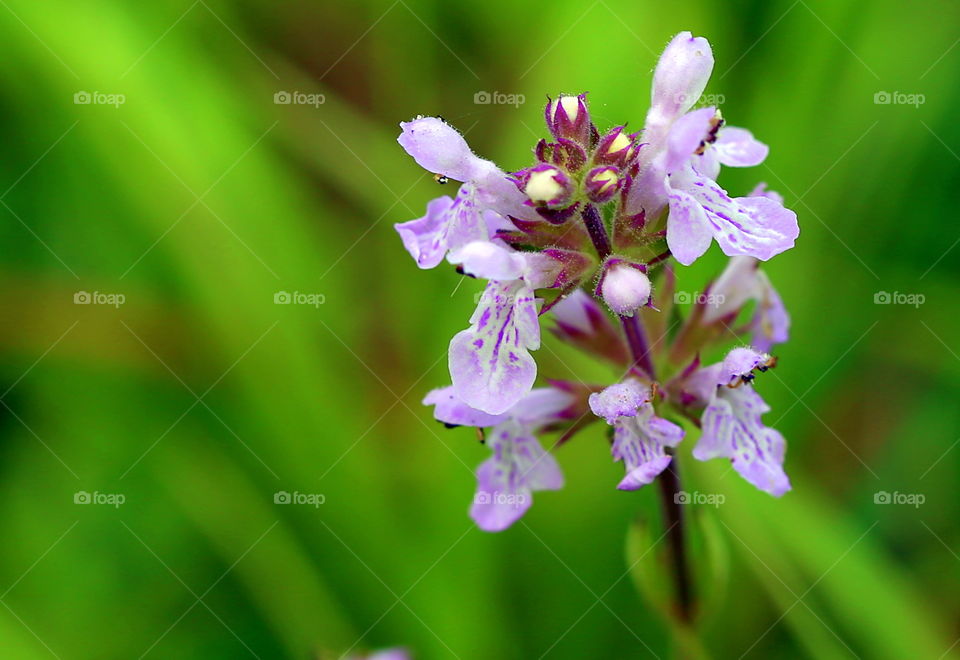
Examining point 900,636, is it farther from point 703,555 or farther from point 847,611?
point 703,555

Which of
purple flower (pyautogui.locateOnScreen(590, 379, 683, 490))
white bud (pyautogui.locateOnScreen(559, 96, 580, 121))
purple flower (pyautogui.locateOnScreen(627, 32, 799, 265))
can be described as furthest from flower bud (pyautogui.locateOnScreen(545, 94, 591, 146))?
purple flower (pyautogui.locateOnScreen(590, 379, 683, 490))

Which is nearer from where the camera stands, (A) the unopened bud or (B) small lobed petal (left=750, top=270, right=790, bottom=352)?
(A) the unopened bud

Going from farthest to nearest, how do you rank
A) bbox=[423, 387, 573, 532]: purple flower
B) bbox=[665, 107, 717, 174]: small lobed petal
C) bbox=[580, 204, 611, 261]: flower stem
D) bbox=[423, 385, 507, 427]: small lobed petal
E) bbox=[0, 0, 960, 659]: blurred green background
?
bbox=[0, 0, 960, 659]: blurred green background
bbox=[423, 387, 573, 532]: purple flower
bbox=[423, 385, 507, 427]: small lobed petal
bbox=[580, 204, 611, 261]: flower stem
bbox=[665, 107, 717, 174]: small lobed petal

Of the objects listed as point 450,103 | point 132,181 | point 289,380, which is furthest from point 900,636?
point 132,181

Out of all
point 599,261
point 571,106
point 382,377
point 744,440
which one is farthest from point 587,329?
point 382,377

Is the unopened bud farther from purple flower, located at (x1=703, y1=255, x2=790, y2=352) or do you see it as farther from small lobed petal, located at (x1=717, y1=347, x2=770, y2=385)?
purple flower, located at (x1=703, y1=255, x2=790, y2=352)

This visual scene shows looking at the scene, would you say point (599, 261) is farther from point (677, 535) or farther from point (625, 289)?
point (677, 535)

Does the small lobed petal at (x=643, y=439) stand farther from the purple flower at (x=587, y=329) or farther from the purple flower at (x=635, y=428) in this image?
the purple flower at (x=587, y=329)
